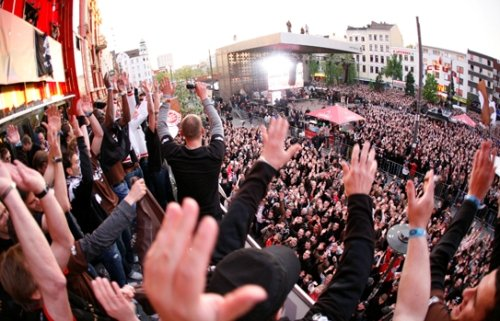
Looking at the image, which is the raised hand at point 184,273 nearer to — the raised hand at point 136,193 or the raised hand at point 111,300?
the raised hand at point 111,300

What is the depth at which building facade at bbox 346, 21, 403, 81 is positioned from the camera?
270 feet

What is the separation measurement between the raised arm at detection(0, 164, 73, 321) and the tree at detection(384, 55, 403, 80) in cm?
8205

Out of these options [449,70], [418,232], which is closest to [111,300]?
[418,232]

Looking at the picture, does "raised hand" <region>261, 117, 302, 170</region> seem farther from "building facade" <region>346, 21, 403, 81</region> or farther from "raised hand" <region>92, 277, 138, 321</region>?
"building facade" <region>346, 21, 403, 81</region>

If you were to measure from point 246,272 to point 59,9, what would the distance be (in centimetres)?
1601

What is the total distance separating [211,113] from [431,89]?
66500mm

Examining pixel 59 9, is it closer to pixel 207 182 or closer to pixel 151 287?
pixel 207 182

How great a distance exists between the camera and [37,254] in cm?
161

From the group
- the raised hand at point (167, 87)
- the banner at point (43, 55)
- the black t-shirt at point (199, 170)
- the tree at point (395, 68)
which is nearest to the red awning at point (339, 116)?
the banner at point (43, 55)

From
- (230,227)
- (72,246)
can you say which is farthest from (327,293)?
(72,246)

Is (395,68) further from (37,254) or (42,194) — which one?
(37,254)

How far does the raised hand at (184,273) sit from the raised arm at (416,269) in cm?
109

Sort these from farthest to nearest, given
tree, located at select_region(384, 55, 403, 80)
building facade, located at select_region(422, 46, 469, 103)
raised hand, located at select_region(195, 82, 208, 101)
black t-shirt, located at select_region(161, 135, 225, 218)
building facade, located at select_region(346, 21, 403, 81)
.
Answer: building facade, located at select_region(346, 21, 403, 81)
tree, located at select_region(384, 55, 403, 80)
building facade, located at select_region(422, 46, 469, 103)
raised hand, located at select_region(195, 82, 208, 101)
black t-shirt, located at select_region(161, 135, 225, 218)

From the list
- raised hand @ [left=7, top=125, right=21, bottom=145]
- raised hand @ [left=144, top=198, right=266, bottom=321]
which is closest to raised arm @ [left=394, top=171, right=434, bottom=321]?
raised hand @ [left=144, top=198, right=266, bottom=321]
